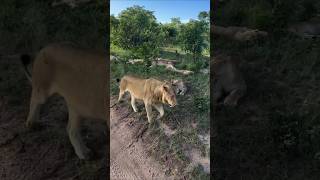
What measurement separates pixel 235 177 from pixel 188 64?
1452 millimetres

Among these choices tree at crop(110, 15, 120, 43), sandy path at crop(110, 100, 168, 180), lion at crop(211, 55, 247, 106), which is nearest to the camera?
tree at crop(110, 15, 120, 43)

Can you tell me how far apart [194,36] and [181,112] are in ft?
1.75

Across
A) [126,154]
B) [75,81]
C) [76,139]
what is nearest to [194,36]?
[126,154]

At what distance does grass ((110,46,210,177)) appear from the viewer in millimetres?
3154

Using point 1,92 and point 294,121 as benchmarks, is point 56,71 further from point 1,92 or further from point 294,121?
point 294,121

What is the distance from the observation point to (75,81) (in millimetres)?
3822

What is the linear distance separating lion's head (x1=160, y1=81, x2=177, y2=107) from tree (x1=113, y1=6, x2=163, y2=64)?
21cm

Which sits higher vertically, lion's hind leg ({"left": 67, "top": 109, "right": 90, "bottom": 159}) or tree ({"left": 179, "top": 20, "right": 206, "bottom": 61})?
tree ({"left": 179, "top": 20, "right": 206, "bottom": 61})

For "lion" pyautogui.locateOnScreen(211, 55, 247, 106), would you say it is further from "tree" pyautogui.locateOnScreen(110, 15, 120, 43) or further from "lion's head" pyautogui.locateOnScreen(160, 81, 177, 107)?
"tree" pyautogui.locateOnScreen(110, 15, 120, 43)

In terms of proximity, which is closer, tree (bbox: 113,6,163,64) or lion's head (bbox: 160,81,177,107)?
tree (bbox: 113,6,163,64)

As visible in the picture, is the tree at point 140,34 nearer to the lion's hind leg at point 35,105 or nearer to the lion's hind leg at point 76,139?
the lion's hind leg at point 76,139

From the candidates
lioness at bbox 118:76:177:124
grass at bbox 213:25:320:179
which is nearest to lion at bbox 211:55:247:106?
grass at bbox 213:25:320:179

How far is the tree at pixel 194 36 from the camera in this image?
10.4 feet

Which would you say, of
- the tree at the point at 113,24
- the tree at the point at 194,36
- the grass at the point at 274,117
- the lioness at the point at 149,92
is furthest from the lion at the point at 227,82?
the tree at the point at 113,24
